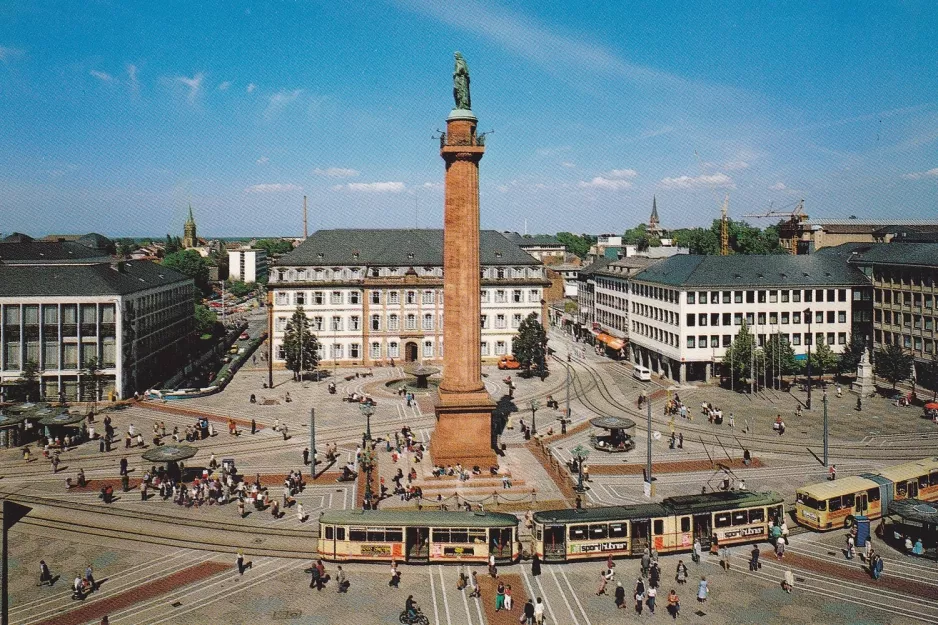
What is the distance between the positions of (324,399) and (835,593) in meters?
53.6

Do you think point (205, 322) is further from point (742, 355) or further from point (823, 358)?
point (823, 358)

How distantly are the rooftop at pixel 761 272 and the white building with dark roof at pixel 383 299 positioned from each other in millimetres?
20258

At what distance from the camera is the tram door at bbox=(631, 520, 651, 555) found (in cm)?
3462

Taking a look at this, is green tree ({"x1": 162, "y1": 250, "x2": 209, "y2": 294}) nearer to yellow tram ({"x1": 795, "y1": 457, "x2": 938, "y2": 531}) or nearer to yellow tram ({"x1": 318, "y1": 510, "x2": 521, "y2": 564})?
yellow tram ({"x1": 318, "y1": 510, "x2": 521, "y2": 564})

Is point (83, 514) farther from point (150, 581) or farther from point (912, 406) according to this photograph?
point (912, 406)

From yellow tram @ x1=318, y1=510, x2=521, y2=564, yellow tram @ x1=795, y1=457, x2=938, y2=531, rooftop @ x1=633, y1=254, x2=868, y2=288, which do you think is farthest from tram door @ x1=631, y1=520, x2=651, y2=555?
rooftop @ x1=633, y1=254, x2=868, y2=288

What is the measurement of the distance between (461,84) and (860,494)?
35.7 m

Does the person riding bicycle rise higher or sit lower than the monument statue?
lower

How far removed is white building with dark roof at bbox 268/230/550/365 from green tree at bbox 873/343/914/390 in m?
41.4

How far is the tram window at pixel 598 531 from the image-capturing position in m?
34.3

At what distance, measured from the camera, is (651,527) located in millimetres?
34719

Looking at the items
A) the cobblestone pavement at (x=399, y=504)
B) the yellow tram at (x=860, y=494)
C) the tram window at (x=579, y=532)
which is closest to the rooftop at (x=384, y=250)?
the cobblestone pavement at (x=399, y=504)

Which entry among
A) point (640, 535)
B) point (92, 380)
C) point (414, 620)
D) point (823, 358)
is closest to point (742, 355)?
point (823, 358)

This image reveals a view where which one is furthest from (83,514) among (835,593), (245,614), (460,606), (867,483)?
(867,483)
